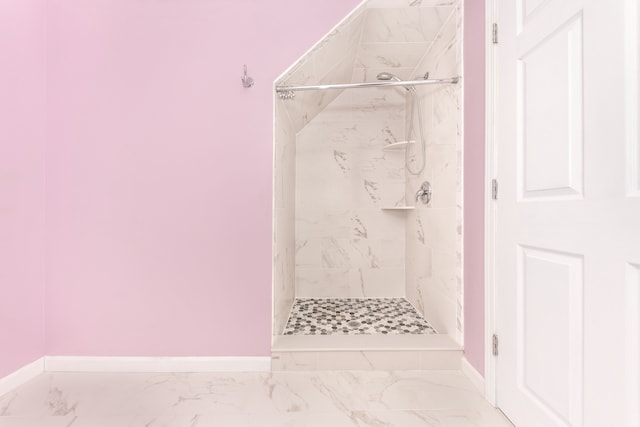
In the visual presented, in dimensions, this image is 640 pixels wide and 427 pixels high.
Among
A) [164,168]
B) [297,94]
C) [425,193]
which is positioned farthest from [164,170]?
[425,193]

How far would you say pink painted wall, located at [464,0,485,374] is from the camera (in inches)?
56.7

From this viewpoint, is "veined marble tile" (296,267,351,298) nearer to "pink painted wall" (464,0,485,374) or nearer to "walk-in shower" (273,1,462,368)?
"walk-in shower" (273,1,462,368)

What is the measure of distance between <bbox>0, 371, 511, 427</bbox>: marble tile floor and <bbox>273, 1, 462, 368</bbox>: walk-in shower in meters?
0.22

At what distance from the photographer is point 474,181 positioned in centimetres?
151

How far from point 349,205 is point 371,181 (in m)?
0.30
